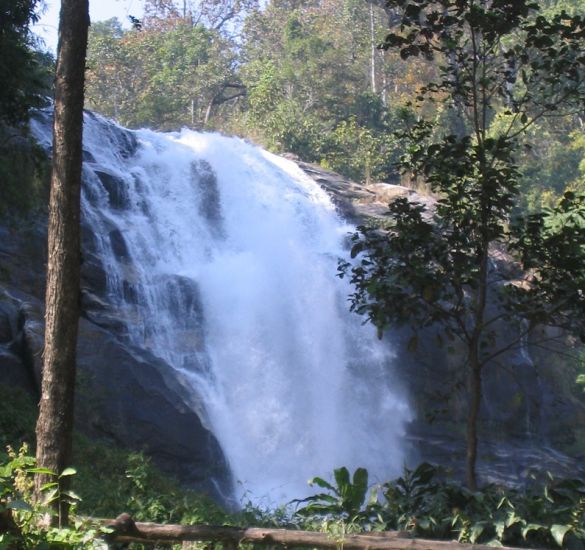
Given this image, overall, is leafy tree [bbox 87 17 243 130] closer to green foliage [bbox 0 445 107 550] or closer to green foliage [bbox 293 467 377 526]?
green foliage [bbox 293 467 377 526]

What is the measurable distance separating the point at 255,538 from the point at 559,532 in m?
2.21

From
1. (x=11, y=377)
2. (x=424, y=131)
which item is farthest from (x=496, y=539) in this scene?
(x=11, y=377)

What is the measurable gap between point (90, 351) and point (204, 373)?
4452 millimetres

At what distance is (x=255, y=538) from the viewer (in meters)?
6.09

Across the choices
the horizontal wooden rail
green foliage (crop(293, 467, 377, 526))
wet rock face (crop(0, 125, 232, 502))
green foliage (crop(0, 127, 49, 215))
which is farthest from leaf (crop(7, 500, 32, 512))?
wet rock face (crop(0, 125, 232, 502))

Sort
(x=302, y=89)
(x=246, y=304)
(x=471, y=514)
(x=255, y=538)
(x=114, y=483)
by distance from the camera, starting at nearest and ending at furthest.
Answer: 1. (x=255, y=538)
2. (x=471, y=514)
3. (x=114, y=483)
4. (x=246, y=304)
5. (x=302, y=89)

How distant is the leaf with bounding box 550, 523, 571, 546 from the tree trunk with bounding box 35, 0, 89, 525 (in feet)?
11.3

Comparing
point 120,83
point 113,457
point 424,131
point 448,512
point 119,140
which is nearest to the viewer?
point 448,512

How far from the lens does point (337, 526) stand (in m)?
6.33

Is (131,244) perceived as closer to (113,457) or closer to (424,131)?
(113,457)

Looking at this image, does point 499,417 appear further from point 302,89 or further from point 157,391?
point 302,89

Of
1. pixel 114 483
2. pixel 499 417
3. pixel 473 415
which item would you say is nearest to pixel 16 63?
pixel 114 483

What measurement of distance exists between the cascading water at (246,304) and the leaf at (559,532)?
471 inches

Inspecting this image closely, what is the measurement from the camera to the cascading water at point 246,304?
67.4 feet
